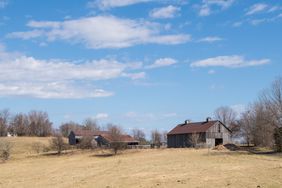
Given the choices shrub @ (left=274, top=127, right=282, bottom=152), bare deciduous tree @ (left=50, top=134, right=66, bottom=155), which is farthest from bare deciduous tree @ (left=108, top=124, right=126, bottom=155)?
shrub @ (left=274, top=127, right=282, bottom=152)

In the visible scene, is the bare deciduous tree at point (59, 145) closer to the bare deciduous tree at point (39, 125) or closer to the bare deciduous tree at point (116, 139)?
the bare deciduous tree at point (116, 139)

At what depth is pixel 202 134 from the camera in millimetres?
107812

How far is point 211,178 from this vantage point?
3122 centimetres

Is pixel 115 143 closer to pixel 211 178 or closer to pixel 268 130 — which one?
pixel 268 130

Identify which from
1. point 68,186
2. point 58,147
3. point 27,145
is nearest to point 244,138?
point 58,147

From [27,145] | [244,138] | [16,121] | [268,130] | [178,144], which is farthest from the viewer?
[16,121]

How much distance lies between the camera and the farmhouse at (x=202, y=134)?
10701 cm

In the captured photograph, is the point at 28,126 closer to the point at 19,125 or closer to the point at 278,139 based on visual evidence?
the point at 19,125

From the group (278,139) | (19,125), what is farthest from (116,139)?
(19,125)

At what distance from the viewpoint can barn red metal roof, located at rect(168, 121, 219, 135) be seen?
4284 inches

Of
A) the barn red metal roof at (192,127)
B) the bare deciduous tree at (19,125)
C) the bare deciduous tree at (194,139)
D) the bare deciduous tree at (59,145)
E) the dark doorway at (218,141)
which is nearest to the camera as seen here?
the bare deciduous tree at (194,139)

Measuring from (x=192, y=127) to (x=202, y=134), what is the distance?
681cm

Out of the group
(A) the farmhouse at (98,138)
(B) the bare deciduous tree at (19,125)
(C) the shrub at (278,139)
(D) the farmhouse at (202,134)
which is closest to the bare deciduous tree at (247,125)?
(D) the farmhouse at (202,134)

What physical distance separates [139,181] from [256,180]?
27.5 ft
